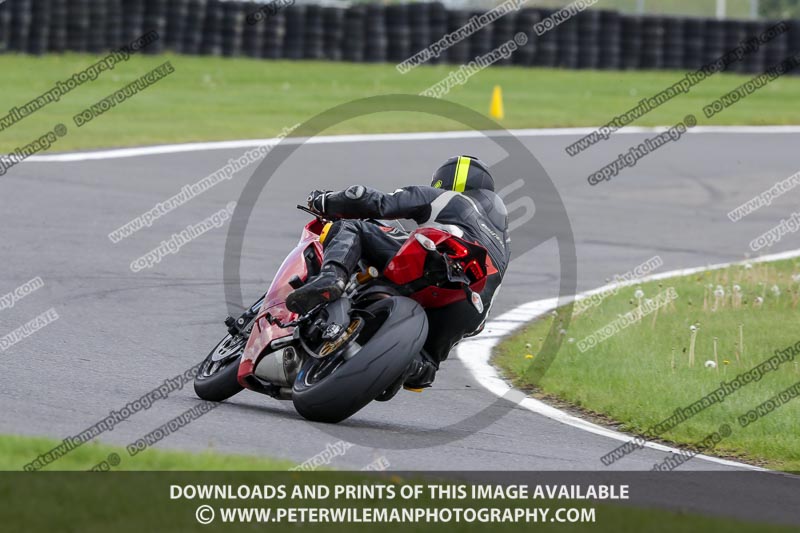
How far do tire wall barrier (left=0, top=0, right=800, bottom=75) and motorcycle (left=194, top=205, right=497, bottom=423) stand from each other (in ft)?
64.3

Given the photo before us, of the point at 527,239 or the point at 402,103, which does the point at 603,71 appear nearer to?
the point at 402,103

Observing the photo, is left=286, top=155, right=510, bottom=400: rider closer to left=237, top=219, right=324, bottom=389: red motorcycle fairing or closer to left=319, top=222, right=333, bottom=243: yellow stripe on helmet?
left=319, top=222, right=333, bottom=243: yellow stripe on helmet

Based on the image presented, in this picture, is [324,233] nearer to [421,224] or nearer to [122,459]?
[421,224]

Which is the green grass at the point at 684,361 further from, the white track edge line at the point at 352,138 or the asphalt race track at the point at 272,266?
the white track edge line at the point at 352,138

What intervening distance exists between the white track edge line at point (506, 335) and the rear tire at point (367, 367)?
152cm

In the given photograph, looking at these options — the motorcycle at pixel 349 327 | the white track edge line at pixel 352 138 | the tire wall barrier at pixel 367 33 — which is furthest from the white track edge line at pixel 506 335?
the tire wall barrier at pixel 367 33

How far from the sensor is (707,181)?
18234mm

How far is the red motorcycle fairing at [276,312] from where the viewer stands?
22.2 ft

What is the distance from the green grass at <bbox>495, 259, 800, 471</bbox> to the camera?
24.5 ft

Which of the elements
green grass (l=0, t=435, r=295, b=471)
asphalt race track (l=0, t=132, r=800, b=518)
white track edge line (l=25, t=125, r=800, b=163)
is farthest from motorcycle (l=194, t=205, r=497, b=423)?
white track edge line (l=25, t=125, r=800, b=163)

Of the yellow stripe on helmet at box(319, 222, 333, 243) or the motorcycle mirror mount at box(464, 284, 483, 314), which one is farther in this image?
the yellow stripe on helmet at box(319, 222, 333, 243)

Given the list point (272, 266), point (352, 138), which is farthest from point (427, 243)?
point (352, 138)

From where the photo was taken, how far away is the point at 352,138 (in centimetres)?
2025
